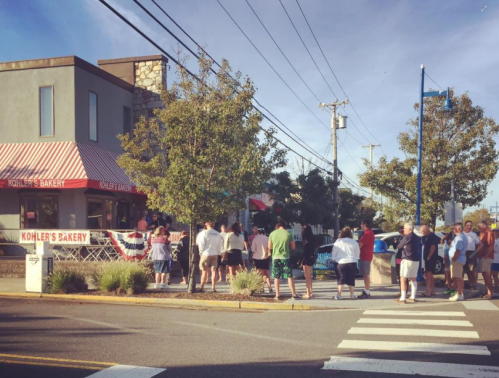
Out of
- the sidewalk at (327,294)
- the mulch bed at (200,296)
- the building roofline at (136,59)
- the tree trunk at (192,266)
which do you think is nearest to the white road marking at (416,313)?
the sidewalk at (327,294)

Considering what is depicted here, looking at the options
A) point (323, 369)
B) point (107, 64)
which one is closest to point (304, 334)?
point (323, 369)

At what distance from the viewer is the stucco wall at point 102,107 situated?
1930 cm

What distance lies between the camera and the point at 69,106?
62.6ft

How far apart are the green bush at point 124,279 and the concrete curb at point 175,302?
551mm

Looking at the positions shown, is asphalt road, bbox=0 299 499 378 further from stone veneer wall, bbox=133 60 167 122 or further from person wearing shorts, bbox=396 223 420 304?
stone veneer wall, bbox=133 60 167 122

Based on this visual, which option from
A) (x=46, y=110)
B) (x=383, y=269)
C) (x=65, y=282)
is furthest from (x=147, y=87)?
(x=383, y=269)

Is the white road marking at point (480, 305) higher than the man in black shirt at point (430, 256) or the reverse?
the reverse

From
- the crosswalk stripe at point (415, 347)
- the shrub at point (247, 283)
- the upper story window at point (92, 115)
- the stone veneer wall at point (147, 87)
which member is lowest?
the crosswalk stripe at point (415, 347)

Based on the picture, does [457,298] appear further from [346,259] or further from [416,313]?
[346,259]

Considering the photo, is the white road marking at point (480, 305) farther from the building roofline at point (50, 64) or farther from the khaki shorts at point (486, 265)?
the building roofline at point (50, 64)

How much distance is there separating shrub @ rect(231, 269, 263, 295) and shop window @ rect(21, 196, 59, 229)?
9.68 meters

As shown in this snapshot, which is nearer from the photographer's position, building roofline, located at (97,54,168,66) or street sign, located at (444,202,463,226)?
street sign, located at (444,202,463,226)

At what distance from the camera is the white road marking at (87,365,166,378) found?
590cm

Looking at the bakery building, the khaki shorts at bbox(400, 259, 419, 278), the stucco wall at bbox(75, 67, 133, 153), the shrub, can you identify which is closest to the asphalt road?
the khaki shorts at bbox(400, 259, 419, 278)
